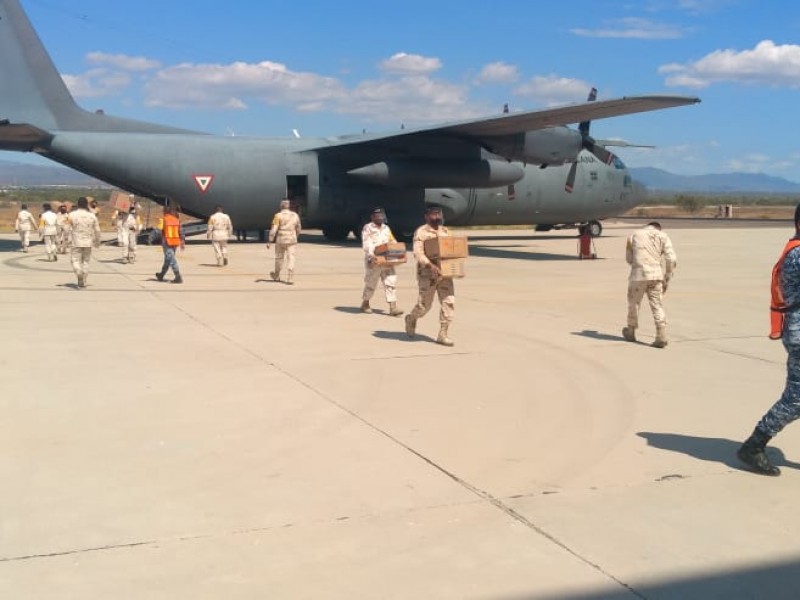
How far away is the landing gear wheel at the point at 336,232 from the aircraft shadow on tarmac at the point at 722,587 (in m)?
24.6

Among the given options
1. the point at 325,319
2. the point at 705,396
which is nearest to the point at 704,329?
the point at 705,396

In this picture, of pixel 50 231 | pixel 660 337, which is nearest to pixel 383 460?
pixel 660 337

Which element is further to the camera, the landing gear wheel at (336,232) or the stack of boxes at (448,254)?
the landing gear wheel at (336,232)

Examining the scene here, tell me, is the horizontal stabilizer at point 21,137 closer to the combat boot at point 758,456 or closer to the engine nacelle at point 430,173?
the engine nacelle at point 430,173

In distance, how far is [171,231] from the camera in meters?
15.5

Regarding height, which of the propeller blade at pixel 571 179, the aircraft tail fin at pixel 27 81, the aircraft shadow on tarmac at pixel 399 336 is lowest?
the aircraft shadow on tarmac at pixel 399 336

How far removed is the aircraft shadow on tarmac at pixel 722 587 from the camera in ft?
12.2

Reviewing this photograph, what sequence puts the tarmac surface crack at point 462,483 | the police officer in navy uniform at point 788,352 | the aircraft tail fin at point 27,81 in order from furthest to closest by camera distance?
the aircraft tail fin at point 27,81 → the police officer in navy uniform at point 788,352 → the tarmac surface crack at point 462,483

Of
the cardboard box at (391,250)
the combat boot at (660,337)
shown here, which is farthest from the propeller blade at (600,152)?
the combat boot at (660,337)

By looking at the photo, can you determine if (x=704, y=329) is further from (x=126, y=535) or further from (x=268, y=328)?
(x=126, y=535)

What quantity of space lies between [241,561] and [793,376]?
12.1ft

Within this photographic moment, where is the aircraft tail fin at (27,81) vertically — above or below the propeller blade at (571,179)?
above

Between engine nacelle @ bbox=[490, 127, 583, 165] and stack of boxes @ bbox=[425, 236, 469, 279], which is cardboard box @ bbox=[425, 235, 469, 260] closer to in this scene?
stack of boxes @ bbox=[425, 236, 469, 279]

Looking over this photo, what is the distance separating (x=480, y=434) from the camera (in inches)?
243
